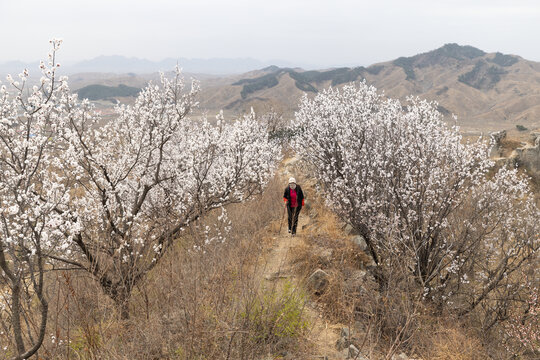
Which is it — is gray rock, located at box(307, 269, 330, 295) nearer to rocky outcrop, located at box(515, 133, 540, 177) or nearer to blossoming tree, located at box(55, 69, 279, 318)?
blossoming tree, located at box(55, 69, 279, 318)

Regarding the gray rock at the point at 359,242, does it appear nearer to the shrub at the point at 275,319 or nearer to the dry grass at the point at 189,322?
the dry grass at the point at 189,322

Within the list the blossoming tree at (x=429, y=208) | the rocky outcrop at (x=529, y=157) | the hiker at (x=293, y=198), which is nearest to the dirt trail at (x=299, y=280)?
the hiker at (x=293, y=198)

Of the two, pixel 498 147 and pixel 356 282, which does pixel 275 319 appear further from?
pixel 498 147

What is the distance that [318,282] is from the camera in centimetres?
941

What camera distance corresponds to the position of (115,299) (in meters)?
7.41

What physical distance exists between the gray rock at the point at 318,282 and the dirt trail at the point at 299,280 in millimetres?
421

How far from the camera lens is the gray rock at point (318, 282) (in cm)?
937

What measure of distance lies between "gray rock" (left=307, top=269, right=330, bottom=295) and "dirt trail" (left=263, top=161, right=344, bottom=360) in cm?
42

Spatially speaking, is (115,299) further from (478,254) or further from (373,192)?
(478,254)

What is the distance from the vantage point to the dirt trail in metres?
6.65

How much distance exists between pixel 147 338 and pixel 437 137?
1011 centimetres

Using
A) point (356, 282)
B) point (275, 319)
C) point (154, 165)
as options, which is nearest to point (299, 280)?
point (356, 282)

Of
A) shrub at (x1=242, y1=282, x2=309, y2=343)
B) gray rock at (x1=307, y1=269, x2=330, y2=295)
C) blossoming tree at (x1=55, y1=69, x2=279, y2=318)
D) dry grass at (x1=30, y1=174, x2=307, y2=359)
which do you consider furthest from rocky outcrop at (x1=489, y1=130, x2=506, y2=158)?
shrub at (x1=242, y1=282, x2=309, y2=343)

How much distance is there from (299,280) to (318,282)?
59cm
